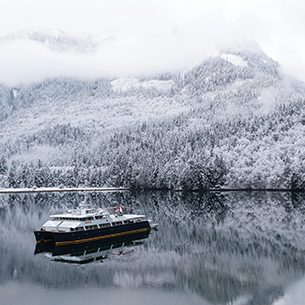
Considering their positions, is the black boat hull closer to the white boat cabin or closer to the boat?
the boat

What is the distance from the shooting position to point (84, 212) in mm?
62312

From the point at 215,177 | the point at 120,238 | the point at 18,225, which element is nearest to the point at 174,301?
the point at 120,238

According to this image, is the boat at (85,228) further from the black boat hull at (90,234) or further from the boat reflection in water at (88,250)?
the boat reflection in water at (88,250)

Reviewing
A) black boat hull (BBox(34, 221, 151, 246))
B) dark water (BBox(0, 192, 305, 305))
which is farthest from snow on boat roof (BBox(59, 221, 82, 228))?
dark water (BBox(0, 192, 305, 305))

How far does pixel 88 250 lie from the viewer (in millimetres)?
55219

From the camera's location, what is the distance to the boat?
57.7 m

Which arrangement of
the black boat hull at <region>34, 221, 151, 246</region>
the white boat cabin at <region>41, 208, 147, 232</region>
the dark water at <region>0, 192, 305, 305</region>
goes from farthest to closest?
1. the white boat cabin at <region>41, 208, 147, 232</region>
2. the black boat hull at <region>34, 221, 151, 246</region>
3. the dark water at <region>0, 192, 305, 305</region>

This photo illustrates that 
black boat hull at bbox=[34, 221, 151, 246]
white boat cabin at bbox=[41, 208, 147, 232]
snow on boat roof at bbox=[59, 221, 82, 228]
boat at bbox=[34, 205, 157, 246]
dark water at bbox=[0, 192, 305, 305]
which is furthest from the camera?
white boat cabin at bbox=[41, 208, 147, 232]

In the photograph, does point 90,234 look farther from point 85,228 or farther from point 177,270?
point 177,270

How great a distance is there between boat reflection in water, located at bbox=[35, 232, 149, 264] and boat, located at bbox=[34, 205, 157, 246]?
96 cm

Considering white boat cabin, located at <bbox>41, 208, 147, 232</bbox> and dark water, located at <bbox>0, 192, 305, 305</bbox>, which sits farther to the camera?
white boat cabin, located at <bbox>41, 208, 147, 232</bbox>

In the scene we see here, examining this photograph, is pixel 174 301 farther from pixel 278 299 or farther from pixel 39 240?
pixel 39 240

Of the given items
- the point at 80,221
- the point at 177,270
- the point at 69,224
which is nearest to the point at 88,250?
the point at 80,221

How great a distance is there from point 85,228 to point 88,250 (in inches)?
215
